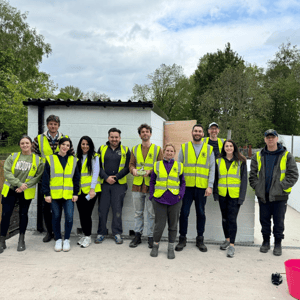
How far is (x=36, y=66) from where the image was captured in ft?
71.0

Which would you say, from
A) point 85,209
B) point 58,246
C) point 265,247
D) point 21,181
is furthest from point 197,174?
point 21,181

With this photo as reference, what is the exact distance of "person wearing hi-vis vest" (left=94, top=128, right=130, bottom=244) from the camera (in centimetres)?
384

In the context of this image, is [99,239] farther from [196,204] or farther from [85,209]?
[196,204]

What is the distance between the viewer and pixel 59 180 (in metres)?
3.58

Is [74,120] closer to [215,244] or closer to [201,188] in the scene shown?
[201,188]

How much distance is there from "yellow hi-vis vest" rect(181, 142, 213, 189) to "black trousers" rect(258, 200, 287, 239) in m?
0.96

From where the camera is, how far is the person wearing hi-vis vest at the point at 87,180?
12.4 feet

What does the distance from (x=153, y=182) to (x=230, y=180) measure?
1102mm

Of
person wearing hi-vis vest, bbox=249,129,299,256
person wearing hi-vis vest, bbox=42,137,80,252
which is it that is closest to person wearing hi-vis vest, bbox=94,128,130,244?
person wearing hi-vis vest, bbox=42,137,80,252

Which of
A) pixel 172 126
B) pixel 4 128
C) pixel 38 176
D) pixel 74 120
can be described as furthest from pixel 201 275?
pixel 4 128

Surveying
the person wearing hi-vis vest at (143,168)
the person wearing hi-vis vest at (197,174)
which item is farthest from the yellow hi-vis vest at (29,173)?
the person wearing hi-vis vest at (197,174)

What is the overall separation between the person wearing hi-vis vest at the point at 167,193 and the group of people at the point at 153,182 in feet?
0.04

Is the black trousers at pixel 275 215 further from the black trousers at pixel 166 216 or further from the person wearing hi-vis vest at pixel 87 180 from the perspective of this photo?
the person wearing hi-vis vest at pixel 87 180

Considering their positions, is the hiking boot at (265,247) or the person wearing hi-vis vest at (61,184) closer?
the person wearing hi-vis vest at (61,184)
